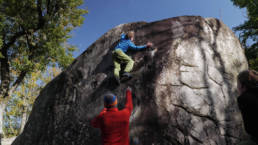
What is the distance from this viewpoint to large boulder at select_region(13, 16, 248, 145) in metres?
3.36

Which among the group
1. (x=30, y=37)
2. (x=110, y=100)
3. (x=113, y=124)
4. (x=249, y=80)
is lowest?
(x=113, y=124)

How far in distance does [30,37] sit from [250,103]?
42.1 feet

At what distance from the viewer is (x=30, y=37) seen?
37.0 feet

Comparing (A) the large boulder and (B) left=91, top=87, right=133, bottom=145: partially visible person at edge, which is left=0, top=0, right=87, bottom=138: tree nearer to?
(A) the large boulder

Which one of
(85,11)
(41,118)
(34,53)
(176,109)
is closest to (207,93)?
(176,109)

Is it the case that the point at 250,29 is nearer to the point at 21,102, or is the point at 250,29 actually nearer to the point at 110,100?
the point at 110,100

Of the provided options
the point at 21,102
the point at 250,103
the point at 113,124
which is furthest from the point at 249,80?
the point at 21,102

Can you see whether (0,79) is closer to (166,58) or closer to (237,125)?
(166,58)

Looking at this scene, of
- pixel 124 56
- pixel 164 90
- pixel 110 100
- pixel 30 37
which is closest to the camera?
pixel 110 100

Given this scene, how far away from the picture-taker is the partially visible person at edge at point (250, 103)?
5.77 ft

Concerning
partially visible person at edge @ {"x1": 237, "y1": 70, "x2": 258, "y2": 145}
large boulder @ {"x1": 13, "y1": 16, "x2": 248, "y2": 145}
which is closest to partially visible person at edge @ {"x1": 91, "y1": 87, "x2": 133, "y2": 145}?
large boulder @ {"x1": 13, "y1": 16, "x2": 248, "y2": 145}

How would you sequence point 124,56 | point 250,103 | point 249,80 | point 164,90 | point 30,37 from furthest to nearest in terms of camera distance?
point 30,37, point 124,56, point 164,90, point 249,80, point 250,103

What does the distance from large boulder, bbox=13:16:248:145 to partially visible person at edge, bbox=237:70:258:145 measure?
1.50 metres

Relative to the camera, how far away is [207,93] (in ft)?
11.9
